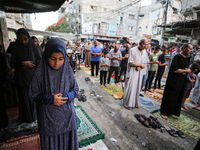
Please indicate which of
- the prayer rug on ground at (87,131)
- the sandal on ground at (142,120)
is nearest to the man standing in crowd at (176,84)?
the sandal on ground at (142,120)

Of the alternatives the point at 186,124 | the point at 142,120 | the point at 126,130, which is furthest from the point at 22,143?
the point at 186,124

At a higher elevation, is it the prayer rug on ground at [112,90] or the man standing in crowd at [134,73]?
the man standing in crowd at [134,73]

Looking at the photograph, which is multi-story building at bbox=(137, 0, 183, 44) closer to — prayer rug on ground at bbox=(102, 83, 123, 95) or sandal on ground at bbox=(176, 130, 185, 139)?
prayer rug on ground at bbox=(102, 83, 123, 95)

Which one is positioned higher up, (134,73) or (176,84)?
(134,73)

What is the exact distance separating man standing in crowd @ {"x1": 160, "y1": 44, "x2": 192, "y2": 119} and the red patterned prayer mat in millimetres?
3565

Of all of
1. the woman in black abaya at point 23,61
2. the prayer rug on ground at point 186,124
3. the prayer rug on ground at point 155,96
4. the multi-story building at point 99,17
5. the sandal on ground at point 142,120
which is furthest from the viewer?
the multi-story building at point 99,17

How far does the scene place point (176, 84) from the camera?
3336mm

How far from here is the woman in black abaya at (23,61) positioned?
2389 millimetres

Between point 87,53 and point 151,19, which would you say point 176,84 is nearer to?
point 87,53

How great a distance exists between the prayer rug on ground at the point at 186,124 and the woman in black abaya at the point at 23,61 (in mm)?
3840

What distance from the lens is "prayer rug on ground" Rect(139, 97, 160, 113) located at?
13.3 ft

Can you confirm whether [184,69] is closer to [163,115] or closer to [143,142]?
[163,115]

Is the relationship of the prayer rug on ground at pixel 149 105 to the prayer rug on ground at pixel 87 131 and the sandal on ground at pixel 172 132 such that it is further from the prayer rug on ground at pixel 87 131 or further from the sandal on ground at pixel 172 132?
the prayer rug on ground at pixel 87 131

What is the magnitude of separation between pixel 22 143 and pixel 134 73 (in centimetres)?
339
